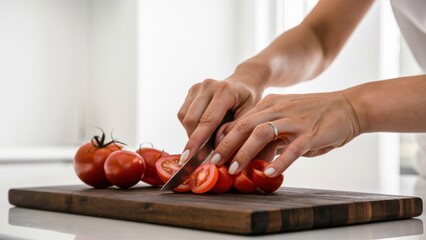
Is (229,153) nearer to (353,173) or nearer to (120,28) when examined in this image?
(353,173)

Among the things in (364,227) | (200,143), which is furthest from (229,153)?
(364,227)

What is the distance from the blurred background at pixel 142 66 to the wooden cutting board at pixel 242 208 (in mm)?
1753

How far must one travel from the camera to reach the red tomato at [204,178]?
40.5 inches

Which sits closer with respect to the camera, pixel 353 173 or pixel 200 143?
pixel 200 143

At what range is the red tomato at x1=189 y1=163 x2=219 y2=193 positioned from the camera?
1028mm

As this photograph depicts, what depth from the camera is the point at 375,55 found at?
9.20 ft

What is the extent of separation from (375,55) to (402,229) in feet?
6.56

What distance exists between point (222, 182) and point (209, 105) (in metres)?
0.23

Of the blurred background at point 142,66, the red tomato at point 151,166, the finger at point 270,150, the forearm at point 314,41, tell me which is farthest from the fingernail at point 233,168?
the blurred background at point 142,66

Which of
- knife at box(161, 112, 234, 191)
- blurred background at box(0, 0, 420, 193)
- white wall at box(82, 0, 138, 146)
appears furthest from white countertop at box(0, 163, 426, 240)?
white wall at box(82, 0, 138, 146)

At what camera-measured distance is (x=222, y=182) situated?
1046mm

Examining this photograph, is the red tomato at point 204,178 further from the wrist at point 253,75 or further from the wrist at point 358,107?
the wrist at point 253,75

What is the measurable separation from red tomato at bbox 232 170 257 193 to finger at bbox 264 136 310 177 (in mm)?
49

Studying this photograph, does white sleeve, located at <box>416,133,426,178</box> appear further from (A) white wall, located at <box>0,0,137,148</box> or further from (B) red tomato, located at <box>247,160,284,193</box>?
(A) white wall, located at <box>0,0,137,148</box>
